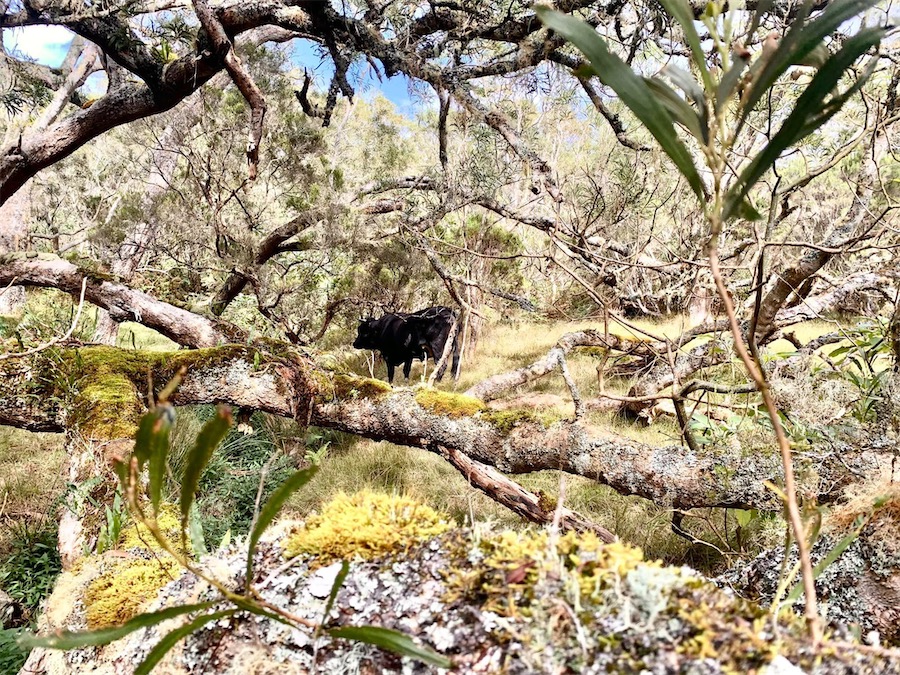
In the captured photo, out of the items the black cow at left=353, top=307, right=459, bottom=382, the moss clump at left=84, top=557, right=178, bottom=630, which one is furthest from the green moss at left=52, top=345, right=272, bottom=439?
the black cow at left=353, top=307, right=459, bottom=382

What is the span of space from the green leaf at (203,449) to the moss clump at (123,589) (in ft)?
2.87

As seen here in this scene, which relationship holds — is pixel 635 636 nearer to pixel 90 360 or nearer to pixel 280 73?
pixel 90 360

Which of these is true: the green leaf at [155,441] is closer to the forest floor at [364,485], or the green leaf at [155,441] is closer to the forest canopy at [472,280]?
the forest canopy at [472,280]

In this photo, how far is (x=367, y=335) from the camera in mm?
7969

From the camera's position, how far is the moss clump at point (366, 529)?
929 mm

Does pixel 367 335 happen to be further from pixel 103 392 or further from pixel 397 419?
pixel 103 392

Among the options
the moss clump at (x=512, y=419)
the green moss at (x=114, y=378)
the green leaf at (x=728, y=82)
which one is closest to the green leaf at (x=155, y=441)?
the green leaf at (x=728, y=82)

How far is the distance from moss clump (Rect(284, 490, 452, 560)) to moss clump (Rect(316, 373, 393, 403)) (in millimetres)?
2008

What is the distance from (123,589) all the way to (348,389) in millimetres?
1730

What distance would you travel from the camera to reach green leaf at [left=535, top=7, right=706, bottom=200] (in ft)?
2.04

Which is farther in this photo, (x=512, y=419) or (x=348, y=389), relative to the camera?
(x=348, y=389)

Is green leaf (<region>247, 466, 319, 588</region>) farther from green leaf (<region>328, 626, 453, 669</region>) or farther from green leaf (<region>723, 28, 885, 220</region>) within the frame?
green leaf (<region>723, 28, 885, 220</region>)

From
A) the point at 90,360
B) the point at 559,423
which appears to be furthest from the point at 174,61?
the point at 559,423

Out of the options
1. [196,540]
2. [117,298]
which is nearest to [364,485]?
[117,298]
